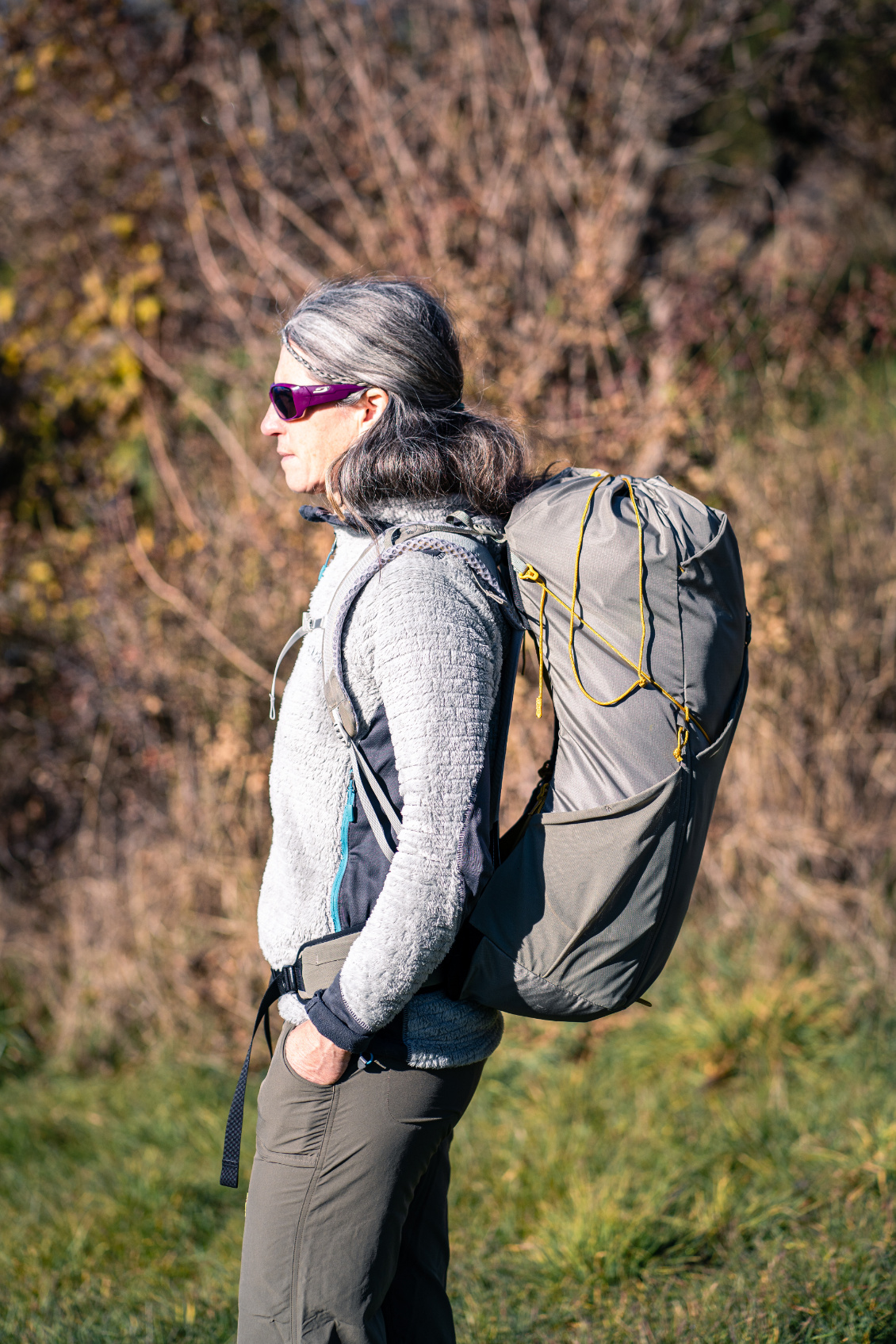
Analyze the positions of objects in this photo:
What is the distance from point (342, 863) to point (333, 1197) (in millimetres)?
497

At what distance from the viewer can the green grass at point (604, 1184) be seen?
8.43ft

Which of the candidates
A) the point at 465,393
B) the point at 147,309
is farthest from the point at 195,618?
the point at 147,309

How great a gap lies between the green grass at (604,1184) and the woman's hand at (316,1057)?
1269mm

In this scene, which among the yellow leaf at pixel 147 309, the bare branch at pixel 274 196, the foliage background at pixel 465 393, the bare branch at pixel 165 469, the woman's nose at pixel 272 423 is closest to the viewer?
the woman's nose at pixel 272 423

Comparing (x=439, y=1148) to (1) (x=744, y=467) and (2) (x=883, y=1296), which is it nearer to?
(2) (x=883, y=1296)

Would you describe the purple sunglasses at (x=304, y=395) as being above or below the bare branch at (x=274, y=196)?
below

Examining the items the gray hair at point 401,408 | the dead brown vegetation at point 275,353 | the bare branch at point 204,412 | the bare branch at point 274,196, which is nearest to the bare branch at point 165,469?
the dead brown vegetation at point 275,353

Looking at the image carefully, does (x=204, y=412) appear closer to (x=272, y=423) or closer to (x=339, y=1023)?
(x=272, y=423)

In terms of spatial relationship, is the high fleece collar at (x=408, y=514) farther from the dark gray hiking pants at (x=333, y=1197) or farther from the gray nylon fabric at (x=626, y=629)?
the dark gray hiking pants at (x=333, y=1197)

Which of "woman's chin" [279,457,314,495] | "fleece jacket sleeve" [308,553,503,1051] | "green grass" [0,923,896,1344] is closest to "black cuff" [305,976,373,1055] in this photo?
"fleece jacket sleeve" [308,553,503,1051]

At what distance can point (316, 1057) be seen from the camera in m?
1.63

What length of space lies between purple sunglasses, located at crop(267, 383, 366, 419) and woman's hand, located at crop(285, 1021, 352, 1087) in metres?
0.97

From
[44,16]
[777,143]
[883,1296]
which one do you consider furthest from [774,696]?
[44,16]

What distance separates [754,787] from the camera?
4.42 meters
